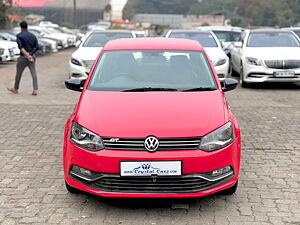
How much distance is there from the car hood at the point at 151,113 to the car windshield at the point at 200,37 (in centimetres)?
872

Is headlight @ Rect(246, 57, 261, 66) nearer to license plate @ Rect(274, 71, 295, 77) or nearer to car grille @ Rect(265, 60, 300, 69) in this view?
car grille @ Rect(265, 60, 300, 69)

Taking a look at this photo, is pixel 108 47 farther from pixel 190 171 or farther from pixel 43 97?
pixel 43 97

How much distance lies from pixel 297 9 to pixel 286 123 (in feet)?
299

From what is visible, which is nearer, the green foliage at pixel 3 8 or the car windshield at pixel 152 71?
the car windshield at pixel 152 71

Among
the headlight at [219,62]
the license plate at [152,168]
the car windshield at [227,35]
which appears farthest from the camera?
the car windshield at [227,35]

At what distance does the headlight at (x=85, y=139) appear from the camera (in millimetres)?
4406

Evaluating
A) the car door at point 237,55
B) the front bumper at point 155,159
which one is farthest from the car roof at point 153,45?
the car door at point 237,55

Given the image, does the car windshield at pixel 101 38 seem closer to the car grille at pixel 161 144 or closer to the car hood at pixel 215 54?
the car hood at pixel 215 54

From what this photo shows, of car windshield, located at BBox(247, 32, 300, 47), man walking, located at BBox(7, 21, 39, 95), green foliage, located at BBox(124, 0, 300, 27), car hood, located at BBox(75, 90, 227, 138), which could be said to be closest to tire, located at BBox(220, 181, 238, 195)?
car hood, located at BBox(75, 90, 227, 138)

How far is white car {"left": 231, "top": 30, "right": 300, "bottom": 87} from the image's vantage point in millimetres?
12180

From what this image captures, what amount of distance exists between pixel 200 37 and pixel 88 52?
136 inches

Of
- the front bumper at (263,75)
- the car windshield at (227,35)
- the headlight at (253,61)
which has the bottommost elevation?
→ the car windshield at (227,35)

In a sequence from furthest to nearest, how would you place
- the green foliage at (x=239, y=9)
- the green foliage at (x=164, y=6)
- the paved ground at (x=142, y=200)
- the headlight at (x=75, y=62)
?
the green foliage at (x=164, y=6) → the green foliage at (x=239, y=9) → the headlight at (x=75, y=62) → the paved ground at (x=142, y=200)

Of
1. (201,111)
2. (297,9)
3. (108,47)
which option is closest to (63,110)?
(108,47)
